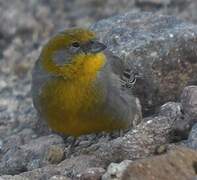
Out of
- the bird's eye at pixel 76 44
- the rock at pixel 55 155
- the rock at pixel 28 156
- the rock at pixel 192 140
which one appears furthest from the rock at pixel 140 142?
the bird's eye at pixel 76 44

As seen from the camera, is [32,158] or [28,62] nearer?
[32,158]

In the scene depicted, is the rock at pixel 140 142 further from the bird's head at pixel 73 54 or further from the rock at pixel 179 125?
the bird's head at pixel 73 54

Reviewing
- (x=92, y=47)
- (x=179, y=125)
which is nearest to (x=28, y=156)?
(x=92, y=47)

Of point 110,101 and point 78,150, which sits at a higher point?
point 110,101

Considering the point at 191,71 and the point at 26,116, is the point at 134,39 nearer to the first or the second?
the point at 191,71

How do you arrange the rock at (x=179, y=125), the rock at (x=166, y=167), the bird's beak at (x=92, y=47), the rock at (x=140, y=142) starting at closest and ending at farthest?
the rock at (x=166, y=167)
the rock at (x=140, y=142)
the rock at (x=179, y=125)
the bird's beak at (x=92, y=47)

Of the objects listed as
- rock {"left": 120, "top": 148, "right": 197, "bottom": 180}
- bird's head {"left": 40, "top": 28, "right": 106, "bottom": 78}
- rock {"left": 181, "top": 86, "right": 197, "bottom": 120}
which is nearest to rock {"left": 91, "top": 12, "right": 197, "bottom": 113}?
bird's head {"left": 40, "top": 28, "right": 106, "bottom": 78}

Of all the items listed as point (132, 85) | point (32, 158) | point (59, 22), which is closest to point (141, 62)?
point (132, 85)
